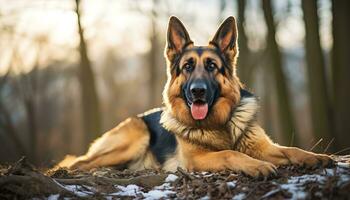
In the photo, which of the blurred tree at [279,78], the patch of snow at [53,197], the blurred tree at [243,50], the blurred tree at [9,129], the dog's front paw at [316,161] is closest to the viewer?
the patch of snow at [53,197]

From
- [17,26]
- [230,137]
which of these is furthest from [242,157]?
[17,26]

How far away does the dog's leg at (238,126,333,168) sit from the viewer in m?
4.89

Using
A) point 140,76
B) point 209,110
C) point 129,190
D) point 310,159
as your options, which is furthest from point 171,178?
point 140,76

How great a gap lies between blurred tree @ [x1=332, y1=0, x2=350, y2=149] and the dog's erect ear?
468 cm

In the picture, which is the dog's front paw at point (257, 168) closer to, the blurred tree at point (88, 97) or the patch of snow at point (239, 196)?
the patch of snow at point (239, 196)

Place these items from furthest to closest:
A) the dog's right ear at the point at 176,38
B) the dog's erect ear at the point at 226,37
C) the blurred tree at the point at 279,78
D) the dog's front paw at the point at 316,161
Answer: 1. the blurred tree at the point at 279,78
2. the dog's right ear at the point at 176,38
3. the dog's erect ear at the point at 226,37
4. the dog's front paw at the point at 316,161

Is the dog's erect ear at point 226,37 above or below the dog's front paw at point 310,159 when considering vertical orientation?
above

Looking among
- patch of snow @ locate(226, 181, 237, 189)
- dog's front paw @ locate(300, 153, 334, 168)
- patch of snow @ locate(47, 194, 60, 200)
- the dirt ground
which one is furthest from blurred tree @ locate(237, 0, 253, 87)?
patch of snow @ locate(47, 194, 60, 200)

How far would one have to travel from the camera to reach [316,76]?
10.3 meters

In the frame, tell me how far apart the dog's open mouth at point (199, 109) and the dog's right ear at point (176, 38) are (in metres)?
0.97

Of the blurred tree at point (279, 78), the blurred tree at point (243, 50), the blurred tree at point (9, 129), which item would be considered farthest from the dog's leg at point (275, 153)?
the blurred tree at point (9, 129)

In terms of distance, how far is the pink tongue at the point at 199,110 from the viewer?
5.82 m

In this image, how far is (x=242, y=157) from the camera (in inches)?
197

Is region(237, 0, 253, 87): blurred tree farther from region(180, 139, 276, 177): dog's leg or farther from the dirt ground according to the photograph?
the dirt ground
